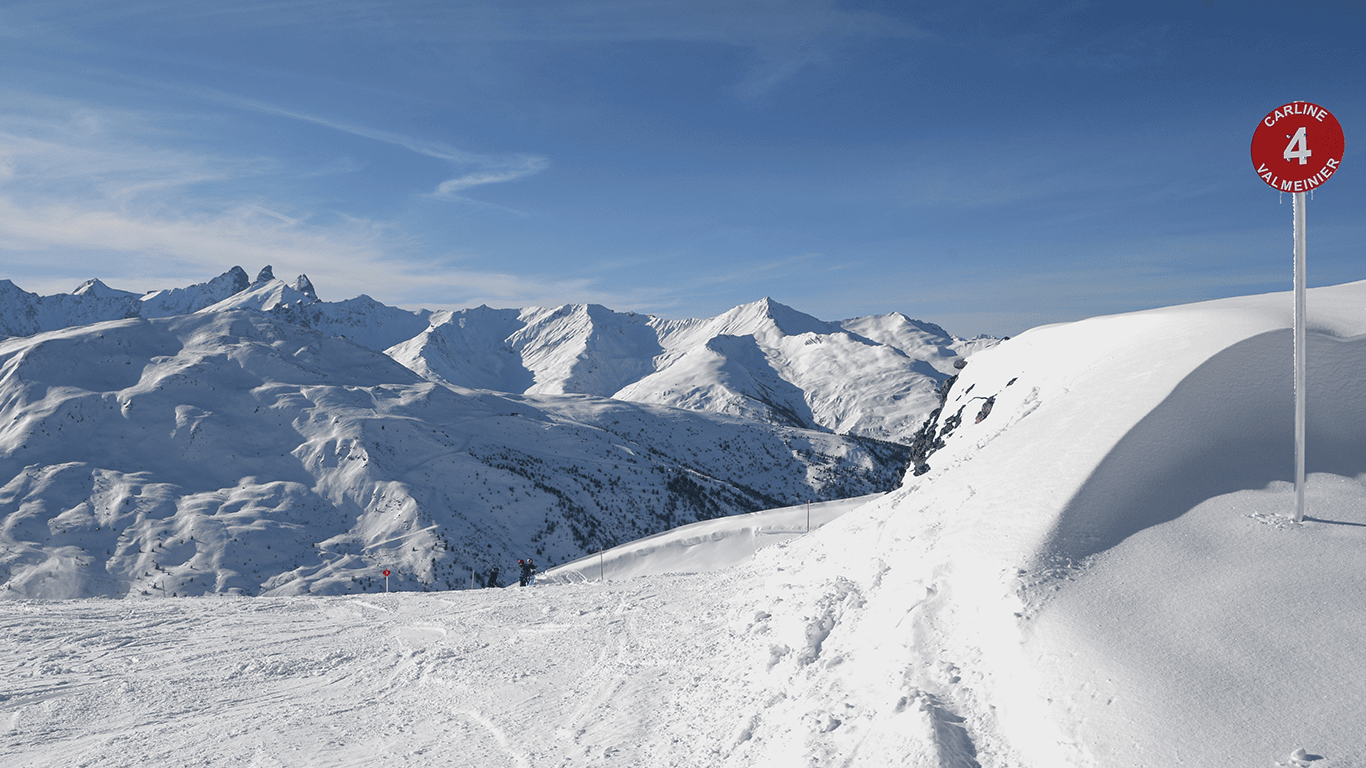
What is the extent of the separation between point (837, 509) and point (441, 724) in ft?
77.3

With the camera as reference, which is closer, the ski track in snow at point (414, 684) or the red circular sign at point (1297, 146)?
the red circular sign at point (1297, 146)

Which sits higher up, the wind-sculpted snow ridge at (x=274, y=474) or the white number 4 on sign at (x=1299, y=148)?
the white number 4 on sign at (x=1299, y=148)

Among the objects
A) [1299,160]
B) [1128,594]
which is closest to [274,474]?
[1128,594]

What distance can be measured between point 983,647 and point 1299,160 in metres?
5.95

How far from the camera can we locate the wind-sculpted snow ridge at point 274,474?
45188mm

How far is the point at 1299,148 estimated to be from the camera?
6684 millimetres

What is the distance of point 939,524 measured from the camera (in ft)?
32.7

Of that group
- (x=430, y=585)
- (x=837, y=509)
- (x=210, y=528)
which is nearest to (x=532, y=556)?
(x=430, y=585)

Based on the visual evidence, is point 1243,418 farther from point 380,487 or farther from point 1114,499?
point 380,487

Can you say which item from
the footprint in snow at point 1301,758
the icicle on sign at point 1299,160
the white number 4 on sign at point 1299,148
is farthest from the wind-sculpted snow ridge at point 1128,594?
the white number 4 on sign at point 1299,148

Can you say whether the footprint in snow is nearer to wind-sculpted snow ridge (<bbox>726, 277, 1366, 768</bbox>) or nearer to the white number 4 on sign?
wind-sculpted snow ridge (<bbox>726, 277, 1366, 768</bbox>)

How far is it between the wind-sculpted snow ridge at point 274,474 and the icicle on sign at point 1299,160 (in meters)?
29.7

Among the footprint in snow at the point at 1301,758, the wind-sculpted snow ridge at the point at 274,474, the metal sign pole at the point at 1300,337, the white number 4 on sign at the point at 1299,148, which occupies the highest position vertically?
the white number 4 on sign at the point at 1299,148

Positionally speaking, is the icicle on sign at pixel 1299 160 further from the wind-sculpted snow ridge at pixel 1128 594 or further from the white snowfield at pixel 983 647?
the white snowfield at pixel 983 647
